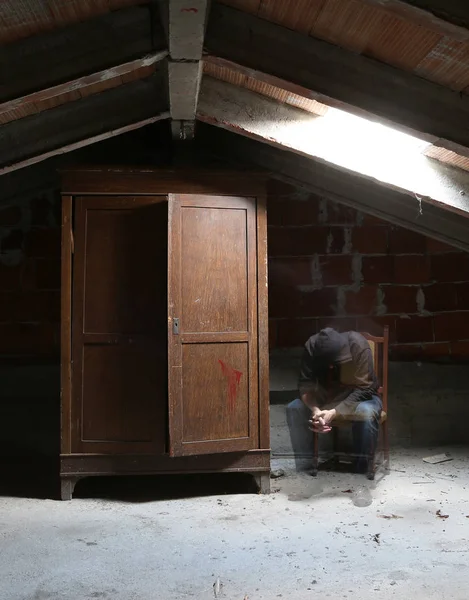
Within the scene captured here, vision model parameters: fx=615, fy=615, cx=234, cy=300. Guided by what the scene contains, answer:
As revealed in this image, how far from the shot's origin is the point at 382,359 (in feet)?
12.7

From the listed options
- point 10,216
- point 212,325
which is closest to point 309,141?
point 212,325

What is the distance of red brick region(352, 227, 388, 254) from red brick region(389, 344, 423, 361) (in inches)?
25.9

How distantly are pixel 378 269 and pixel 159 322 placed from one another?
1.64m

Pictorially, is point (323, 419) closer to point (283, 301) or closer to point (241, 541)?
point (283, 301)

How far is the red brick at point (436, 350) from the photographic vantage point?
417cm

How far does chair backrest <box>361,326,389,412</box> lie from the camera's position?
3795mm

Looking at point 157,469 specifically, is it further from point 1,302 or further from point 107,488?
point 1,302

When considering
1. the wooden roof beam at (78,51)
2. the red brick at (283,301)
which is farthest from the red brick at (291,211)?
the wooden roof beam at (78,51)

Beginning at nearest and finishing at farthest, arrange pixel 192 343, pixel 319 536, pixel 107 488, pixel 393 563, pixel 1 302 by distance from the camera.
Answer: pixel 393 563 → pixel 319 536 → pixel 192 343 → pixel 107 488 → pixel 1 302

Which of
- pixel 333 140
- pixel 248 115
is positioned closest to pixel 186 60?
pixel 248 115

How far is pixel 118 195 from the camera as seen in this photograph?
3279 millimetres

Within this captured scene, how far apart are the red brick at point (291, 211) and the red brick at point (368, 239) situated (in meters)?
0.33

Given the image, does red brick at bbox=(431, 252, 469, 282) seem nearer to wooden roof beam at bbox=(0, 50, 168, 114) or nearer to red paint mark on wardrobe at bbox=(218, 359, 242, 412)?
red paint mark on wardrobe at bbox=(218, 359, 242, 412)

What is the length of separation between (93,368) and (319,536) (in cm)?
142
